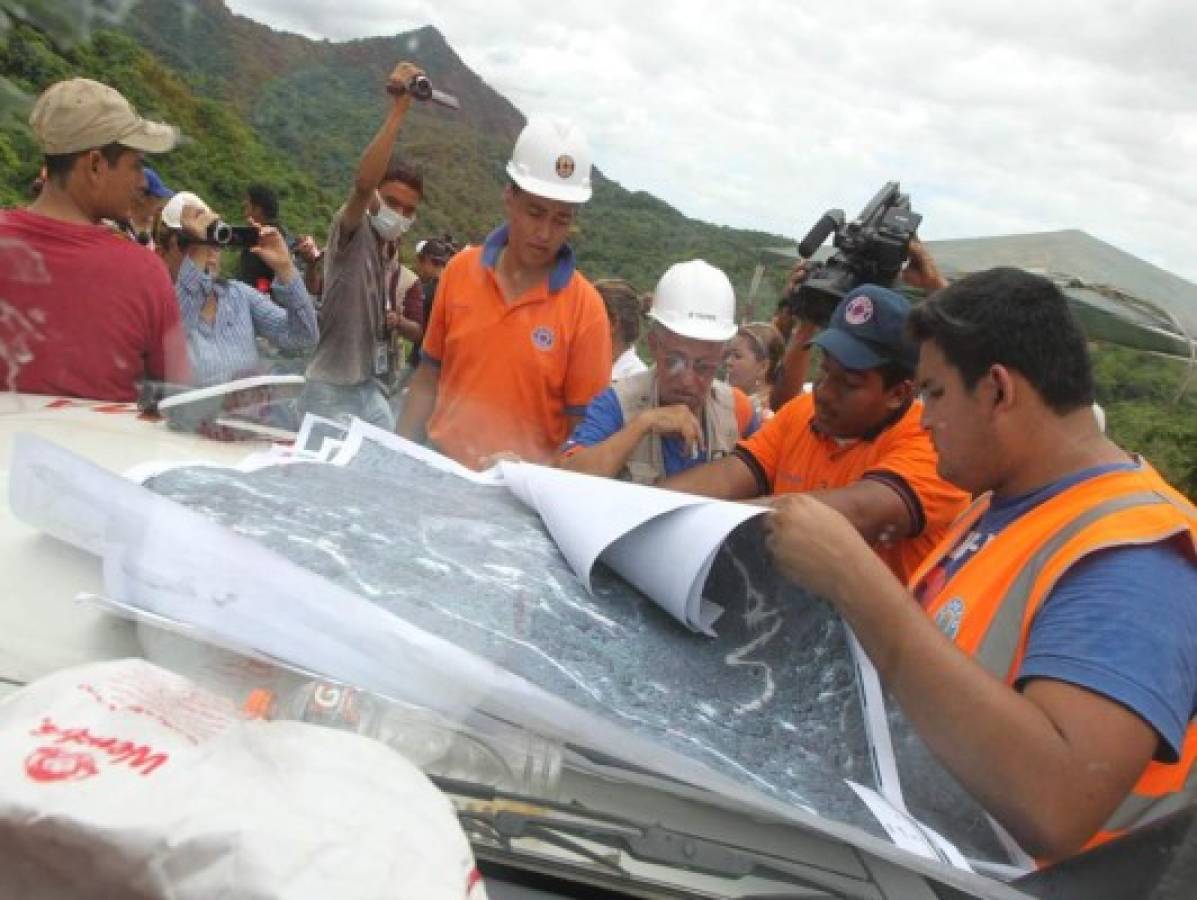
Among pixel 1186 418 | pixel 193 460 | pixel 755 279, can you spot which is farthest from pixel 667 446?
pixel 1186 418

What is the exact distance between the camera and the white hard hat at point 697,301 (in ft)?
8.67

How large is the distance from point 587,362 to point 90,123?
155cm

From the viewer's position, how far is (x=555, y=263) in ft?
10.2

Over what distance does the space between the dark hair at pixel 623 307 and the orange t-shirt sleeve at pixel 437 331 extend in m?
1.15

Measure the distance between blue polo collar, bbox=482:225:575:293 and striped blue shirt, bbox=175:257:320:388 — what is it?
0.54m

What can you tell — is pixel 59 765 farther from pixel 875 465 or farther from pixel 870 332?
pixel 870 332

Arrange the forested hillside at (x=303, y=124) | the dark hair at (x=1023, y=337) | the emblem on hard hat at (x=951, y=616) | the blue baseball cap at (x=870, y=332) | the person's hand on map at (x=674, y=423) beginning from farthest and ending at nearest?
the person's hand on map at (x=674, y=423) < the blue baseball cap at (x=870, y=332) < the dark hair at (x=1023, y=337) < the emblem on hard hat at (x=951, y=616) < the forested hillside at (x=303, y=124)

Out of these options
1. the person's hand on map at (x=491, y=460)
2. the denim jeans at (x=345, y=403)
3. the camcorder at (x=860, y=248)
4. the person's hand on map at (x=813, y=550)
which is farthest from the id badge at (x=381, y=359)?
the person's hand on map at (x=813, y=550)

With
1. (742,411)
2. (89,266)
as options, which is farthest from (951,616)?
(89,266)

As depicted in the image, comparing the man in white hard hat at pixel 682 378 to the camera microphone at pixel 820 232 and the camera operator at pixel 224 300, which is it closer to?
the camera microphone at pixel 820 232

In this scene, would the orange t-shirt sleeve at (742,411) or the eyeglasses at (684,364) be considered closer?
the eyeglasses at (684,364)

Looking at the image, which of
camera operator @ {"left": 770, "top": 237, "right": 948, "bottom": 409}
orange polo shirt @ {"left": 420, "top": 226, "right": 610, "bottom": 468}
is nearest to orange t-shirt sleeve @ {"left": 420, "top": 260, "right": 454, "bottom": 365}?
orange polo shirt @ {"left": 420, "top": 226, "right": 610, "bottom": 468}

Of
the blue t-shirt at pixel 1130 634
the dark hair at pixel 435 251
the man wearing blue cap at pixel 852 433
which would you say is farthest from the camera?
the dark hair at pixel 435 251

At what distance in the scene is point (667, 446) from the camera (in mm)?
2557
